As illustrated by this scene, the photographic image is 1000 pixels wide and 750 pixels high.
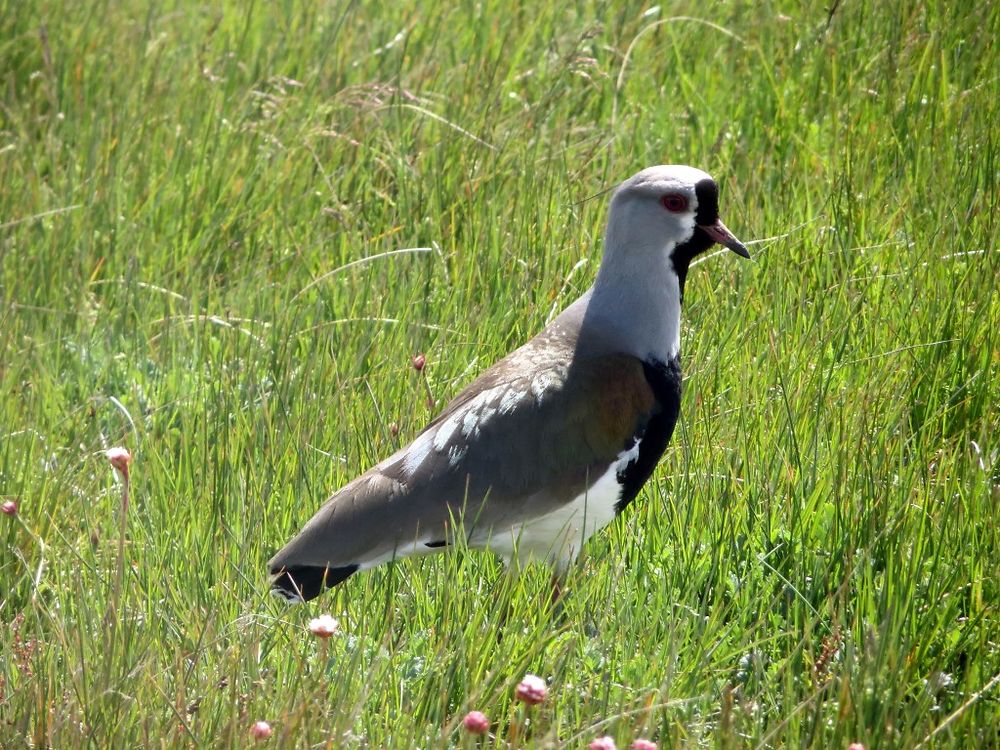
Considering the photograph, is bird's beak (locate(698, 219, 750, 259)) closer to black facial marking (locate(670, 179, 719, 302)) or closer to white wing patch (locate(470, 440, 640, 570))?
black facial marking (locate(670, 179, 719, 302))

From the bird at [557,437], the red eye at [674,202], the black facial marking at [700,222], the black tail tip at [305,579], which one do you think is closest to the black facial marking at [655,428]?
the bird at [557,437]

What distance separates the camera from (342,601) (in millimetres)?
3178

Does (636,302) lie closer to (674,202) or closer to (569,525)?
(674,202)

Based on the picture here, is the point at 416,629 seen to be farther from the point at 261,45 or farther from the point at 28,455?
the point at 261,45

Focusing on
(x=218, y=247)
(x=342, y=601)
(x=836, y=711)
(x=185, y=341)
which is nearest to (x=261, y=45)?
(x=218, y=247)

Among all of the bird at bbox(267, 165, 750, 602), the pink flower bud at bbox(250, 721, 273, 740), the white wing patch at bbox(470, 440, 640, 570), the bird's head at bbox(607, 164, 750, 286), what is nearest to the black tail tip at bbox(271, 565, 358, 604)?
the bird at bbox(267, 165, 750, 602)

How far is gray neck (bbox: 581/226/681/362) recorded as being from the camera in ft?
11.5

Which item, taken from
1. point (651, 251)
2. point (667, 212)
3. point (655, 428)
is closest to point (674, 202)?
point (667, 212)

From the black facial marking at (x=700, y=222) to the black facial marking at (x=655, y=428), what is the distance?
30cm

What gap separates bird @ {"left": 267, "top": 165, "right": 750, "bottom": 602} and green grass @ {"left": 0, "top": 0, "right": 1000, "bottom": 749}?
4.4 inches

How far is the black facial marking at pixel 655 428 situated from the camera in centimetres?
338

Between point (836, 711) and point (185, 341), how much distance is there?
8.30ft

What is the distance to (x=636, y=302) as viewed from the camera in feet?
11.6

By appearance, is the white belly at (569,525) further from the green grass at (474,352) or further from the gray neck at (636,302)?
the gray neck at (636,302)
